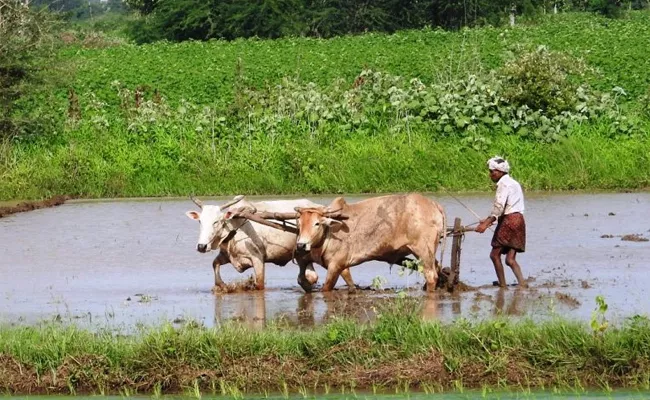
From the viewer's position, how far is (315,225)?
12.9 metres

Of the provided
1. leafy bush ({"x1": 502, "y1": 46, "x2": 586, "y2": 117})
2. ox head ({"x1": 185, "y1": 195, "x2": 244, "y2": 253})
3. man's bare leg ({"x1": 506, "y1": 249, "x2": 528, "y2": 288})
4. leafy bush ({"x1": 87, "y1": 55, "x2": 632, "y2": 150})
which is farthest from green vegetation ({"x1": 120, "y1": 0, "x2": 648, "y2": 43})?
man's bare leg ({"x1": 506, "y1": 249, "x2": 528, "y2": 288})

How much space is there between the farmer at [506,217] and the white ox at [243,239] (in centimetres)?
194

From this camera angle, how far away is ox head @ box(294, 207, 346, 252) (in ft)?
41.8

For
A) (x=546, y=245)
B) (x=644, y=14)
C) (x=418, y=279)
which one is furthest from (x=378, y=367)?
(x=644, y=14)

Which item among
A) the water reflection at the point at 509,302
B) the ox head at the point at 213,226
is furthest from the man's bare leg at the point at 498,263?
the ox head at the point at 213,226

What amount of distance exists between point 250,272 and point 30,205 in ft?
25.6

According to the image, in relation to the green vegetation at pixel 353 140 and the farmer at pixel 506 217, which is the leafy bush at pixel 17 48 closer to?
the green vegetation at pixel 353 140

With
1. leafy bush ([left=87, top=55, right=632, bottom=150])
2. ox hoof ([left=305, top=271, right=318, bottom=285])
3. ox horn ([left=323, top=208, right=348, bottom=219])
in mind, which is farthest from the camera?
leafy bush ([left=87, top=55, right=632, bottom=150])

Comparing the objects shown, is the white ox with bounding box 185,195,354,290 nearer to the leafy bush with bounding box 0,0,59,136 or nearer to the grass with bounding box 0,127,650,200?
the grass with bounding box 0,127,650,200

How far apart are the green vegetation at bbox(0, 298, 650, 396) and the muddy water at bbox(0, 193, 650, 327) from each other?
78 centimetres

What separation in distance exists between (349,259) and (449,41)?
103 ft

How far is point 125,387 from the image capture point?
955cm

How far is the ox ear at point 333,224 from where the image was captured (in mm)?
12922

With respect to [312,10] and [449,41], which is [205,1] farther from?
[449,41]
